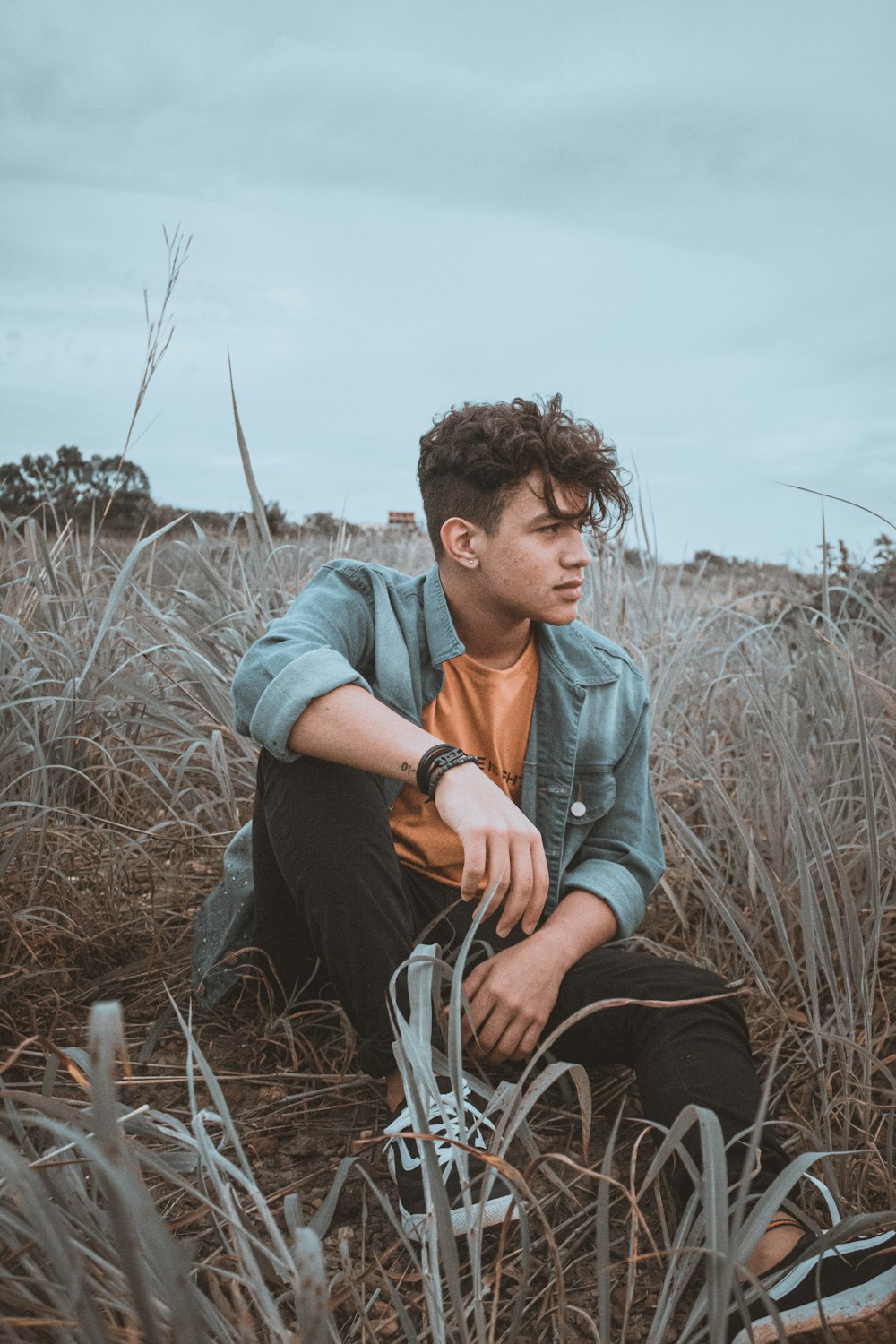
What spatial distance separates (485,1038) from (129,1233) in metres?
0.90

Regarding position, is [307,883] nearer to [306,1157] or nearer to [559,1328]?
[306,1157]

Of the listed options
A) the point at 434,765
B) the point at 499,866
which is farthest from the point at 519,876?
the point at 434,765

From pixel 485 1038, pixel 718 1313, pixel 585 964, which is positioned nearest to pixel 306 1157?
pixel 485 1038

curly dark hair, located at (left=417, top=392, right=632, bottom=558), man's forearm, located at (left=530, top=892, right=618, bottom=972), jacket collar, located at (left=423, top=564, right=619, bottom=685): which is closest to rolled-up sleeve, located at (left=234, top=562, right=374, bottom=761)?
jacket collar, located at (left=423, top=564, right=619, bottom=685)

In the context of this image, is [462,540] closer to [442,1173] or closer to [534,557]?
[534,557]

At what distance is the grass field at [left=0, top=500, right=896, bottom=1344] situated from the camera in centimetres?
78

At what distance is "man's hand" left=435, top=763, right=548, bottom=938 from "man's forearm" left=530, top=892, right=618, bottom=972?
0.46 feet

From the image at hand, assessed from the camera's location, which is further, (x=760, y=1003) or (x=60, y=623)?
(x=60, y=623)

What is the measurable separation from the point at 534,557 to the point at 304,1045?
0.87 metres

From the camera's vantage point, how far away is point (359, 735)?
1.39m

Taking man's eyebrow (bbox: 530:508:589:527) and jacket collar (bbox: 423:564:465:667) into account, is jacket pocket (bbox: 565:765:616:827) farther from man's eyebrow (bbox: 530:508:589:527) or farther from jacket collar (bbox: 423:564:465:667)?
man's eyebrow (bbox: 530:508:589:527)

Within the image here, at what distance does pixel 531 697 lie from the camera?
1.79 m

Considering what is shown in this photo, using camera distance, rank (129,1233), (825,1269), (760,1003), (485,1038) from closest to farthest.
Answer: (129,1233)
(825,1269)
(485,1038)
(760,1003)

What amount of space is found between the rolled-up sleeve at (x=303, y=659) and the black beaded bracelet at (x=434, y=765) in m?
0.17
